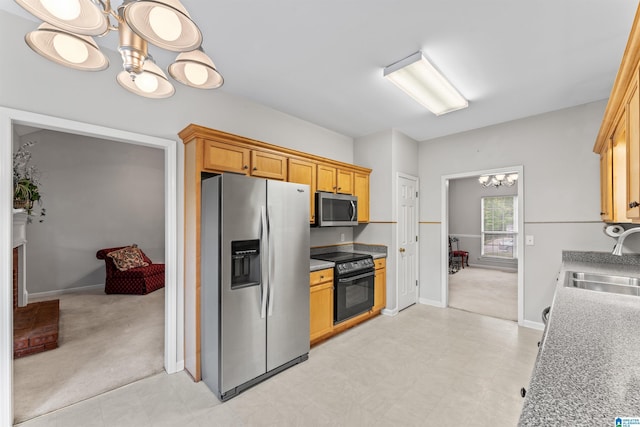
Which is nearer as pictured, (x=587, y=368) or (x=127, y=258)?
(x=587, y=368)

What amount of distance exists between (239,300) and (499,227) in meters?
7.69

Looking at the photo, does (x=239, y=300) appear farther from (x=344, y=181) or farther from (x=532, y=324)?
(x=532, y=324)

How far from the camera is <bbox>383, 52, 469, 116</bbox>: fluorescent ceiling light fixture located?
2289 mm

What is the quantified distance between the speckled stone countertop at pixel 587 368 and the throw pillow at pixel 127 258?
234 inches

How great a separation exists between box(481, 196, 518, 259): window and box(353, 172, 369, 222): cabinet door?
17.2ft

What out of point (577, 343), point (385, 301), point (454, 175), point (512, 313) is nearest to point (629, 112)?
point (577, 343)

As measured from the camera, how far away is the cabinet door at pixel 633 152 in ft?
3.95

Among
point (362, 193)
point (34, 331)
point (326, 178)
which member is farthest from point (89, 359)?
point (362, 193)

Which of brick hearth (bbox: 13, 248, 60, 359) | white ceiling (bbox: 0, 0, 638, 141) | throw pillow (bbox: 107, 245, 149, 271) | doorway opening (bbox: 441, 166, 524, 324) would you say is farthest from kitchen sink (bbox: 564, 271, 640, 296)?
throw pillow (bbox: 107, 245, 149, 271)

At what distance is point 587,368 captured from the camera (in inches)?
32.5

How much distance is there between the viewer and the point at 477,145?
395 cm

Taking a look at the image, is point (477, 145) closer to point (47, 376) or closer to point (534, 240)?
point (534, 240)

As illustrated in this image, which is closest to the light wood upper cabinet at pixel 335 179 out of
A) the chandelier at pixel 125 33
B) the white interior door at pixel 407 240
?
the white interior door at pixel 407 240

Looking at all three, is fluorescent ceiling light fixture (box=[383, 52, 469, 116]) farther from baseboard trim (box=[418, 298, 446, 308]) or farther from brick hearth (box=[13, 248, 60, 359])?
brick hearth (box=[13, 248, 60, 359])
